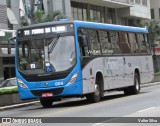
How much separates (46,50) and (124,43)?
626cm

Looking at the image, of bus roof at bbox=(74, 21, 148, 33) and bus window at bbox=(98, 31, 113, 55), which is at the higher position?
bus roof at bbox=(74, 21, 148, 33)


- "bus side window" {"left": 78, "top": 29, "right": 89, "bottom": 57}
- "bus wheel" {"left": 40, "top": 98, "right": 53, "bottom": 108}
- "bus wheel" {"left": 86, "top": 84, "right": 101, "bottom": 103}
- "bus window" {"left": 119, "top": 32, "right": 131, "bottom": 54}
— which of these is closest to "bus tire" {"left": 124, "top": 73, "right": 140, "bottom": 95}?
"bus window" {"left": 119, "top": 32, "right": 131, "bottom": 54}

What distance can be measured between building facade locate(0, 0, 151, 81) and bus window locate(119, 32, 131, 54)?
12392 millimetres

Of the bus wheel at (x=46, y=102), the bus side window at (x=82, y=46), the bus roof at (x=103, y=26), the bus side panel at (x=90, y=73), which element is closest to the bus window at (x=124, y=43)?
the bus roof at (x=103, y=26)

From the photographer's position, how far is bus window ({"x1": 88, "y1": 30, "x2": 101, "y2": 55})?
21469mm

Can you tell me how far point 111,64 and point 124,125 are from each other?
11.0 metres

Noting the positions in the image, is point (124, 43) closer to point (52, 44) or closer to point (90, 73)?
point (90, 73)

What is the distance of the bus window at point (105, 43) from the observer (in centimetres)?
2261

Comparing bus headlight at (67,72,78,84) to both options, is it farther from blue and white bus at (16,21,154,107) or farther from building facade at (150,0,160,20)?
building facade at (150,0,160,20)

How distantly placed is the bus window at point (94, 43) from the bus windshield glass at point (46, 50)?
155 cm

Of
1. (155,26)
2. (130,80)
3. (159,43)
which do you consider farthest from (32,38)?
(159,43)

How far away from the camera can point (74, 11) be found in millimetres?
50281

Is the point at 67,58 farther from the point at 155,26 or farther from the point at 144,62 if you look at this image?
the point at 155,26

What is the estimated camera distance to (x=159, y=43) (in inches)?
2630
